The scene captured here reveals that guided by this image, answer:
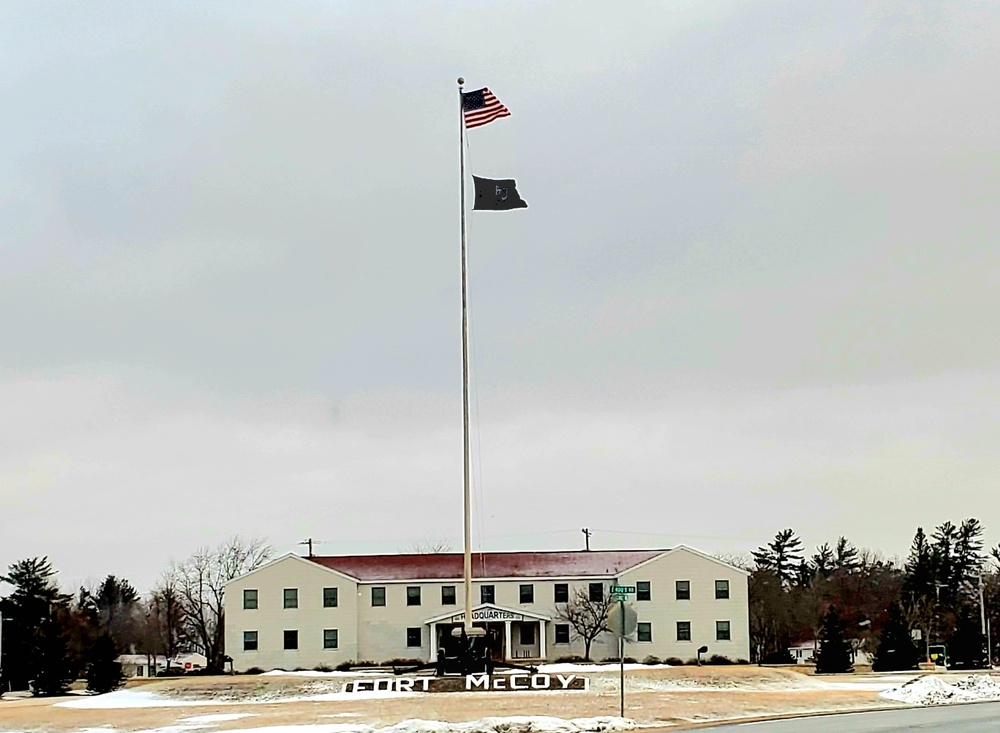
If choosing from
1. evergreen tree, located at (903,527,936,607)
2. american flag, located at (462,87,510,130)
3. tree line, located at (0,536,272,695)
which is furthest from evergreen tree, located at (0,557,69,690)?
evergreen tree, located at (903,527,936,607)

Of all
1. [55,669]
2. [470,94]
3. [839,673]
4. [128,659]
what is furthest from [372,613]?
[128,659]

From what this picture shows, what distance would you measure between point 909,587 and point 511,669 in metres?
60.8

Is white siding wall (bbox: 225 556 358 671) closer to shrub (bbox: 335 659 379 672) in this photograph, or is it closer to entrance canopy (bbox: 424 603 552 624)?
shrub (bbox: 335 659 379 672)

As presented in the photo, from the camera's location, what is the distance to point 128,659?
113 meters

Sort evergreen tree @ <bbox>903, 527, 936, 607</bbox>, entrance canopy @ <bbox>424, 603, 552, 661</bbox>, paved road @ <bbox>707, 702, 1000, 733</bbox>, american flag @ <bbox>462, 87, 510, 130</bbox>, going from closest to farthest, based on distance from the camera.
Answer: paved road @ <bbox>707, 702, 1000, 733</bbox> → american flag @ <bbox>462, 87, 510, 130</bbox> → entrance canopy @ <bbox>424, 603, 552, 661</bbox> → evergreen tree @ <bbox>903, 527, 936, 607</bbox>

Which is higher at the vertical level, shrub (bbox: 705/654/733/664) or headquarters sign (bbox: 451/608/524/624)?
headquarters sign (bbox: 451/608/524/624)

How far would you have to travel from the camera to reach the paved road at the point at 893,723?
28.4 m

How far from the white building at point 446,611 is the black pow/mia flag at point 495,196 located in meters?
33.1

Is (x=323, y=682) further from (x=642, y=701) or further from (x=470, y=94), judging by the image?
(x=470, y=94)

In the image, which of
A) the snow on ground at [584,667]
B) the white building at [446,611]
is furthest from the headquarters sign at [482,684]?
the white building at [446,611]

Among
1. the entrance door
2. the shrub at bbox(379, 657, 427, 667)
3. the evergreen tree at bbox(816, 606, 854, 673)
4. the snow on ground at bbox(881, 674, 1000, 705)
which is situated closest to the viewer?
the snow on ground at bbox(881, 674, 1000, 705)

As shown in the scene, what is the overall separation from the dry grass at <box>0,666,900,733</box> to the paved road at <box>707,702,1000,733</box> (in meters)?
2.21

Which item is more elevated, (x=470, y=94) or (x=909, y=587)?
(x=470, y=94)

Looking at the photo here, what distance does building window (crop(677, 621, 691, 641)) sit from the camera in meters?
74.2
